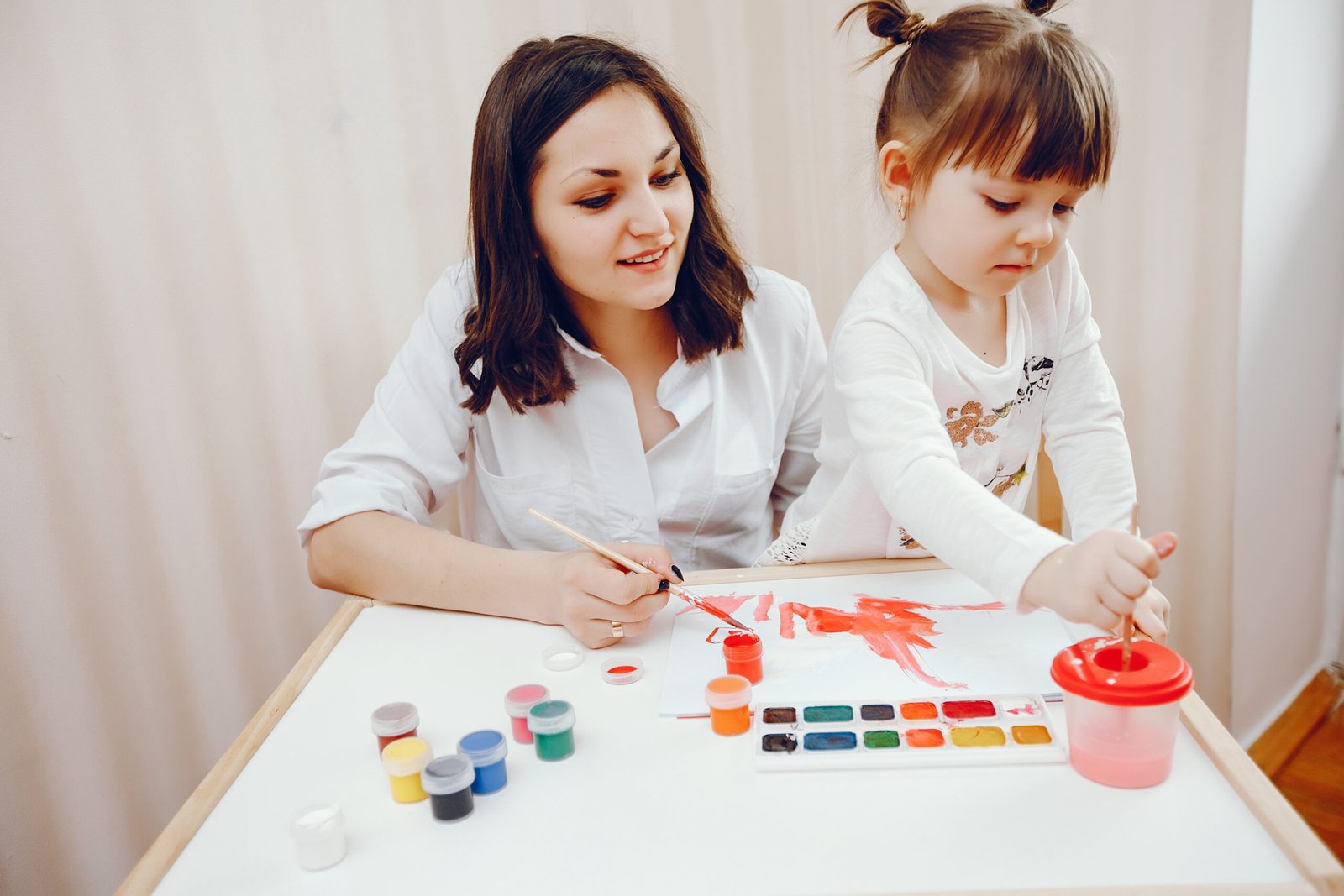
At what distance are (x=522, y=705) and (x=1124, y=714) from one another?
16.3 inches

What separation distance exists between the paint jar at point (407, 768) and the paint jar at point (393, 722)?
4cm

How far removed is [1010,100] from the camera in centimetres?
79

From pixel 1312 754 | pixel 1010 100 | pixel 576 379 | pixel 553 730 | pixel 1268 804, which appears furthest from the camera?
pixel 1312 754

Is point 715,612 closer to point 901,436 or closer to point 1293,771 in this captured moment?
point 901,436

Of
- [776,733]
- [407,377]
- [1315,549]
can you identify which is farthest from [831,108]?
[1315,549]

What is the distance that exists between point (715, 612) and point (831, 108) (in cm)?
91

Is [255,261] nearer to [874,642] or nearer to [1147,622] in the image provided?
[874,642]

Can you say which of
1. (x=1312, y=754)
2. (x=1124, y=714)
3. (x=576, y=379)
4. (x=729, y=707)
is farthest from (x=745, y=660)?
(x=1312, y=754)

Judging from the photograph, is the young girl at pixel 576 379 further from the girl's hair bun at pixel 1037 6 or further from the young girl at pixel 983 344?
the girl's hair bun at pixel 1037 6

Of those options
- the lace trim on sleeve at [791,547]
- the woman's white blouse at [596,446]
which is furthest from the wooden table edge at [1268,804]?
the woman's white blouse at [596,446]

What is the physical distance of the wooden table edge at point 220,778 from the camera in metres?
0.60

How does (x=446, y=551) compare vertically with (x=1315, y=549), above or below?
above

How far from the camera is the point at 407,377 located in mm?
1145

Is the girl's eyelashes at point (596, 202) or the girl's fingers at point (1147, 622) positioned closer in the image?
the girl's fingers at point (1147, 622)
